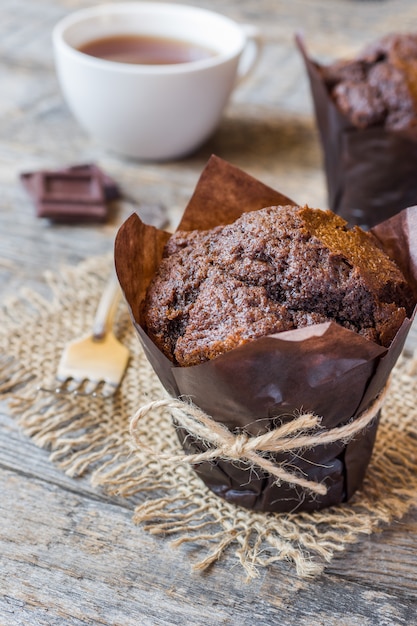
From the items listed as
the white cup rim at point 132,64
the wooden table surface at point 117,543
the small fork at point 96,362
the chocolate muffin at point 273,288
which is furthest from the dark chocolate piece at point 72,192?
the chocolate muffin at point 273,288

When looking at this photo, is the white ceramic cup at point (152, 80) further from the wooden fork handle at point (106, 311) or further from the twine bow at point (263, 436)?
the twine bow at point (263, 436)

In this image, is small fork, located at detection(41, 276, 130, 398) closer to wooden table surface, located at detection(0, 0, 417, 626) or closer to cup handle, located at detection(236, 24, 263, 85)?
wooden table surface, located at detection(0, 0, 417, 626)

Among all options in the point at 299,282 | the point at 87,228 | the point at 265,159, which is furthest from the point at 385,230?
the point at 265,159

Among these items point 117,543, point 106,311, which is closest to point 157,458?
point 117,543

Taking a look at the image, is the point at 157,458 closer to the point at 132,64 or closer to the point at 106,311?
the point at 106,311

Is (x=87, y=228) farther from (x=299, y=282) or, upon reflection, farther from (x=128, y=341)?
(x=299, y=282)

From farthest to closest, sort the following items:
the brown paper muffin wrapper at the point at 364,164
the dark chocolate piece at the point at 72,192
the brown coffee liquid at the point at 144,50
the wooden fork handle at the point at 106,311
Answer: the brown coffee liquid at the point at 144,50 < the dark chocolate piece at the point at 72,192 < the brown paper muffin wrapper at the point at 364,164 < the wooden fork handle at the point at 106,311
